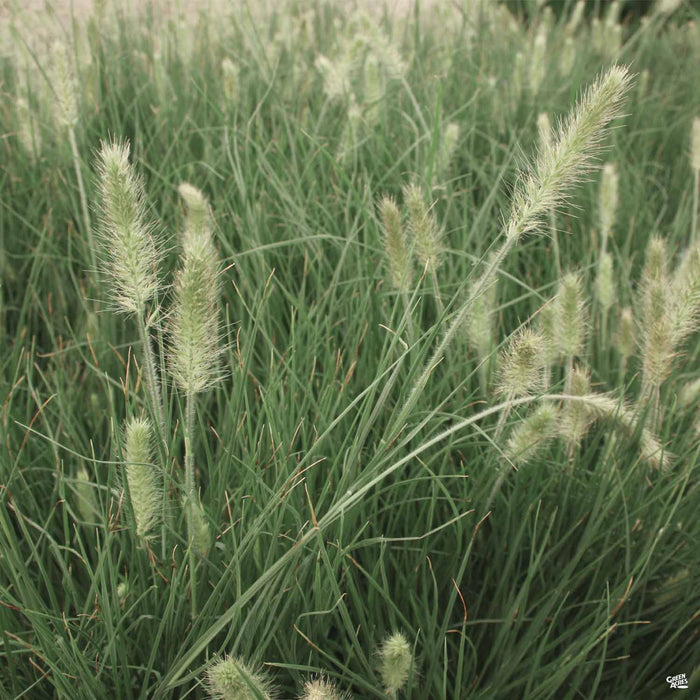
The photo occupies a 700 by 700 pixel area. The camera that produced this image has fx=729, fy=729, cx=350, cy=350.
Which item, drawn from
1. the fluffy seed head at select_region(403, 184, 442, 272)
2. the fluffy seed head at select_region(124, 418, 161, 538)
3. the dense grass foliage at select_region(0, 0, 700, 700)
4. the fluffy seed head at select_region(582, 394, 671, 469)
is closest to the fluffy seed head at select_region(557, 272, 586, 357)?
the dense grass foliage at select_region(0, 0, 700, 700)

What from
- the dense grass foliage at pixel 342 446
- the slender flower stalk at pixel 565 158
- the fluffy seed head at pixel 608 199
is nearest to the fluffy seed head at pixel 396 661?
the dense grass foliage at pixel 342 446

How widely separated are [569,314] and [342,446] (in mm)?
472

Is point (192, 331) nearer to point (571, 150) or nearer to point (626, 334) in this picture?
point (571, 150)

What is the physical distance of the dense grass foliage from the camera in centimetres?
97

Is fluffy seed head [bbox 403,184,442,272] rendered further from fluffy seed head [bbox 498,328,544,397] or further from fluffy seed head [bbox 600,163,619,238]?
fluffy seed head [bbox 600,163,619,238]

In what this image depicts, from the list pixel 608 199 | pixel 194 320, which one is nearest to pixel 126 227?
pixel 194 320

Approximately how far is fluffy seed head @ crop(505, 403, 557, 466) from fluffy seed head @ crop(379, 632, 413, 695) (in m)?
0.37

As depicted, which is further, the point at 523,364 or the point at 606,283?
the point at 606,283

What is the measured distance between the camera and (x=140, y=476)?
0.97 m

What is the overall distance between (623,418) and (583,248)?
87 cm

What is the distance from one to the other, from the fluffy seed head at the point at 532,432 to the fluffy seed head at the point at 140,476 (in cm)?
54

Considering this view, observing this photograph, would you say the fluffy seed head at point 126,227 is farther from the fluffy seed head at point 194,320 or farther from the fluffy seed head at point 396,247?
the fluffy seed head at point 396,247

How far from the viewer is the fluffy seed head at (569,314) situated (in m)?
1.22

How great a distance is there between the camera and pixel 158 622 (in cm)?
108
